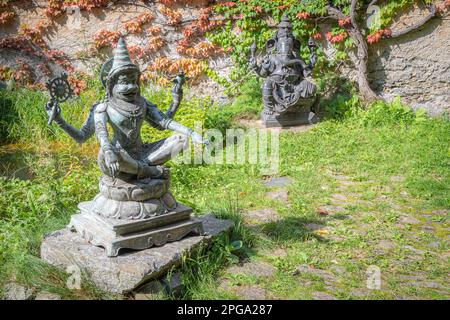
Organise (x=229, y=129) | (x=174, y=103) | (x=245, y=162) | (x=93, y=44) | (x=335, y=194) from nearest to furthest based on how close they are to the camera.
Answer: (x=174, y=103)
(x=335, y=194)
(x=245, y=162)
(x=229, y=129)
(x=93, y=44)

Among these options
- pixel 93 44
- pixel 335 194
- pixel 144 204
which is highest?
pixel 93 44

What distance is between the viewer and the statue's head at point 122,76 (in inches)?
122

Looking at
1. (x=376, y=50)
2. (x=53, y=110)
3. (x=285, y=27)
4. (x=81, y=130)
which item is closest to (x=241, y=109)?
(x=285, y=27)

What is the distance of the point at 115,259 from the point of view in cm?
303

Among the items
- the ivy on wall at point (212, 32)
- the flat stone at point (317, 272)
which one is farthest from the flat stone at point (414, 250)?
the ivy on wall at point (212, 32)

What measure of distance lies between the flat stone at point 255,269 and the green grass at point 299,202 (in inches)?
2.1

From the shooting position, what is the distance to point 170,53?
32.8 ft

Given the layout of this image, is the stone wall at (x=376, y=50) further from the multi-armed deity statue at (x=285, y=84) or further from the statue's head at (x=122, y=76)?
the statue's head at (x=122, y=76)

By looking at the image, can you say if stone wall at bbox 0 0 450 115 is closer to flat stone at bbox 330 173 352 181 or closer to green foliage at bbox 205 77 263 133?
green foliage at bbox 205 77 263 133

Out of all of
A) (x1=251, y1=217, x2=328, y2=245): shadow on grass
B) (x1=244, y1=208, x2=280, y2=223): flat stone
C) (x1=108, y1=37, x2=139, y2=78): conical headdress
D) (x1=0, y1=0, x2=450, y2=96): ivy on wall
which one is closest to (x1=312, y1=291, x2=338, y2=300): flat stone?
(x1=251, y1=217, x2=328, y2=245): shadow on grass
